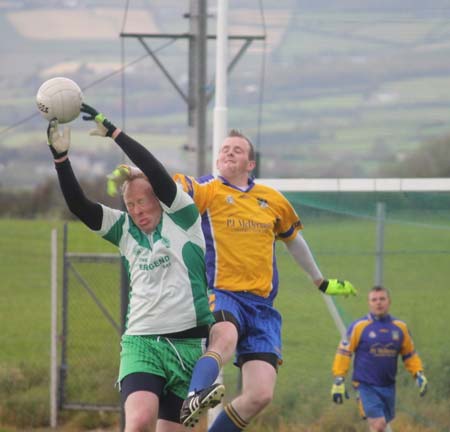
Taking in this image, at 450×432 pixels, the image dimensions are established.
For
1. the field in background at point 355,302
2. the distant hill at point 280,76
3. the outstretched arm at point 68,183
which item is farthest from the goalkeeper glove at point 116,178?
the distant hill at point 280,76

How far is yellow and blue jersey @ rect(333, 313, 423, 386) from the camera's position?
10492 mm

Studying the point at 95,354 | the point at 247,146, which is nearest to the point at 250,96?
the point at 95,354

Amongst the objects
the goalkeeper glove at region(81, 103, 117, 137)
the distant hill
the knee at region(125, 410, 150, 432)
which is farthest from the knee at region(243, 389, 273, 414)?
the distant hill

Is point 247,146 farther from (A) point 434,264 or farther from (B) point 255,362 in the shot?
(A) point 434,264

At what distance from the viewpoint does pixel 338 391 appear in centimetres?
1018

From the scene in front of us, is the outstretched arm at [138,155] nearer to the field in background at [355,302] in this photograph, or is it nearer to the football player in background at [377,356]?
the field in background at [355,302]

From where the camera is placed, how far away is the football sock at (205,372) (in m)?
6.27

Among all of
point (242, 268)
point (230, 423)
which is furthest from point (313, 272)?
point (230, 423)

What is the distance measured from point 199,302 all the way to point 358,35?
1073 inches

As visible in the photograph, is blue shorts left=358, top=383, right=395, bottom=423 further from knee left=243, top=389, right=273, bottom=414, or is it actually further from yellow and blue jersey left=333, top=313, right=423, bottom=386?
knee left=243, top=389, right=273, bottom=414

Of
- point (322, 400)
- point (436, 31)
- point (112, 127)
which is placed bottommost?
point (322, 400)

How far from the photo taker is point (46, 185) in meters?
24.9

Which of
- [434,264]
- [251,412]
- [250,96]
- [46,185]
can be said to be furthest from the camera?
[250,96]

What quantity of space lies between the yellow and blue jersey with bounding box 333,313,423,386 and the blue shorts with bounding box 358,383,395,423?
0.17 ft
